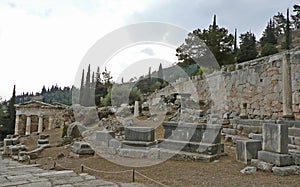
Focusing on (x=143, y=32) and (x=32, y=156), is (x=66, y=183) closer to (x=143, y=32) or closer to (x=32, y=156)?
(x=32, y=156)

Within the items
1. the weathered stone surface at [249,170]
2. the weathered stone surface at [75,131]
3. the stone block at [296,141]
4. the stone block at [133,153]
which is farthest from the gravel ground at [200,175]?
the weathered stone surface at [75,131]

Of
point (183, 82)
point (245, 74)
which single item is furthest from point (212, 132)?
point (183, 82)

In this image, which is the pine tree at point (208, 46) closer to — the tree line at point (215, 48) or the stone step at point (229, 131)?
the tree line at point (215, 48)

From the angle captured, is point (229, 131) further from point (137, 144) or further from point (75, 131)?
point (75, 131)

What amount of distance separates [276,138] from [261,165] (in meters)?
0.67

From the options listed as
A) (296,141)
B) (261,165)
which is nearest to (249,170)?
(261,165)

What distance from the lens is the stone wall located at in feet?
35.9

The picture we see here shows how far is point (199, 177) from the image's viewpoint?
18.0ft

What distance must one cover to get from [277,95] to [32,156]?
10148mm

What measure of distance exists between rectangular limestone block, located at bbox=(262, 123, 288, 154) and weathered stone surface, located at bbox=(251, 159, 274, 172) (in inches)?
13.5

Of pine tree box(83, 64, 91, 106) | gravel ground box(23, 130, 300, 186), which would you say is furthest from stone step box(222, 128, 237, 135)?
pine tree box(83, 64, 91, 106)

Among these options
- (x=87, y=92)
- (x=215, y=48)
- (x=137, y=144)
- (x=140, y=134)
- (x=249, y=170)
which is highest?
(x=215, y=48)

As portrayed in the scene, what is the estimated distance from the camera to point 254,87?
41.6ft

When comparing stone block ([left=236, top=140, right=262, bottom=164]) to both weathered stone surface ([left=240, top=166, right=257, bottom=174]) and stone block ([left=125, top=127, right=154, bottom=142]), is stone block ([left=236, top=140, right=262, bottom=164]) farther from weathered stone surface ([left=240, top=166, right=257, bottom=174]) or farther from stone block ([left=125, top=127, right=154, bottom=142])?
stone block ([left=125, top=127, right=154, bottom=142])
